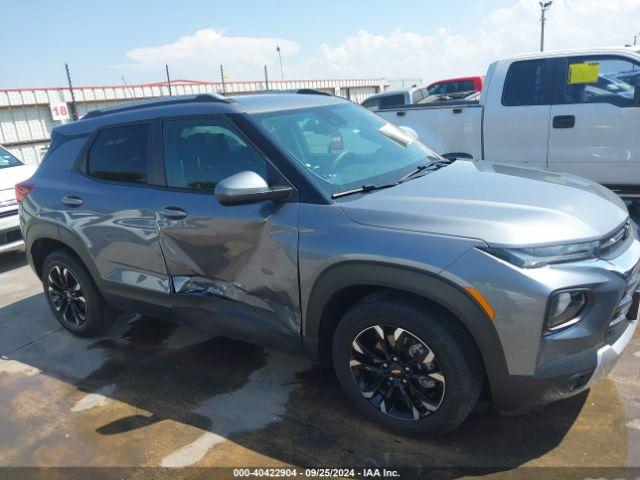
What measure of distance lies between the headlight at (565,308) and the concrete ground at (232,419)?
749 millimetres

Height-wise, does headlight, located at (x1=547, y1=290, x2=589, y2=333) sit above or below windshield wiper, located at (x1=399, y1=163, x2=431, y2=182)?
below

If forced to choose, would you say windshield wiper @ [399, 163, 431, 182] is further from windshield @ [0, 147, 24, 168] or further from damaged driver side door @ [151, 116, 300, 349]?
windshield @ [0, 147, 24, 168]

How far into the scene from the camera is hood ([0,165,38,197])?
6.61m

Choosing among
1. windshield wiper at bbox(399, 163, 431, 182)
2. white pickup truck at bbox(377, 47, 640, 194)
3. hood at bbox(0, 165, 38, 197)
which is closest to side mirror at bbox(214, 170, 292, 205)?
windshield wiper at bbox(399, 163, 431, 182)

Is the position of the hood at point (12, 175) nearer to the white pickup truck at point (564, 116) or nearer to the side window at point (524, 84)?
the white pickup truck at point (564, 116)

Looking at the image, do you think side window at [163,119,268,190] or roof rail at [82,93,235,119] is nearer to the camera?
side window at [163,119,268,190]

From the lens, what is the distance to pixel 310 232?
2688 mm

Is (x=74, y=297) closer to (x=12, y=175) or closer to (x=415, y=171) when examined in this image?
(x=415, y=171)

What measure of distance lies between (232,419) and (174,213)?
1.29 metres

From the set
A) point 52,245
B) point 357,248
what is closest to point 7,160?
point 52,245

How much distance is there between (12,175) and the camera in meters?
6.87

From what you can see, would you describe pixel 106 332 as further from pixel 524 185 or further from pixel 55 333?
pixel 524 185

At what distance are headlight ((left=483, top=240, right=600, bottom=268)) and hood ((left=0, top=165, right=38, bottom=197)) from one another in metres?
6.30

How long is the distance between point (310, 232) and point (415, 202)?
1.82 ft
